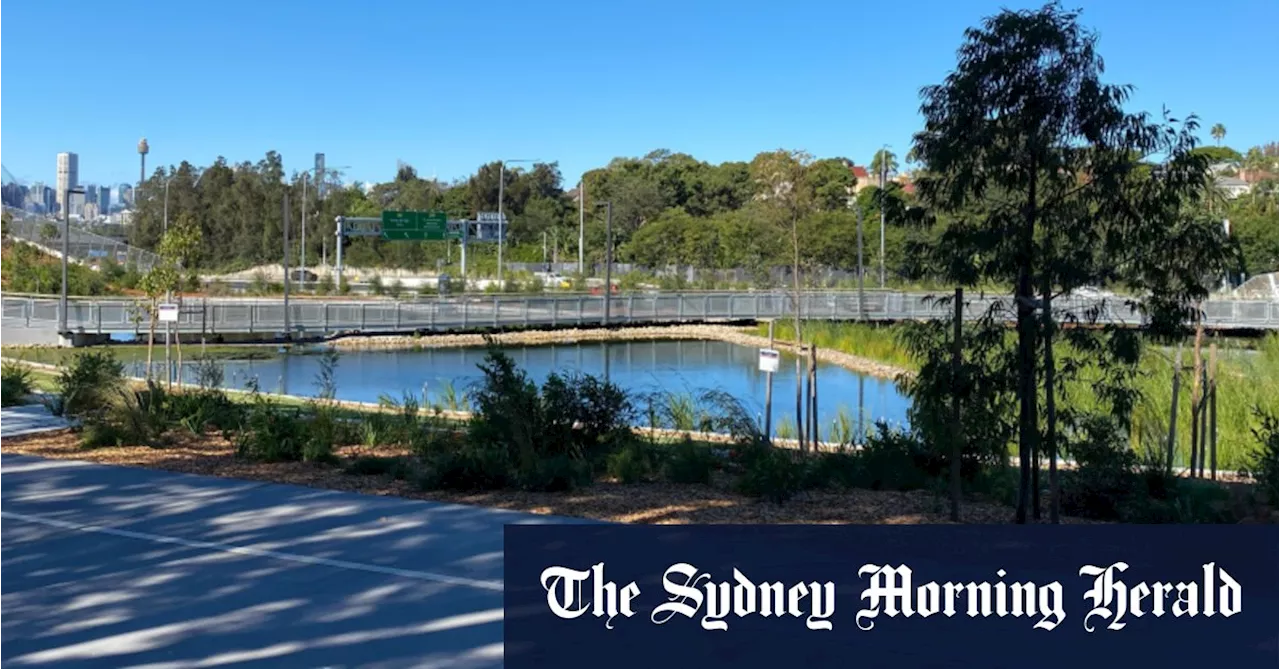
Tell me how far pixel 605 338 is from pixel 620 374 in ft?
50.9

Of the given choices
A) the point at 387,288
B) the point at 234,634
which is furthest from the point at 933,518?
the point at 387,288

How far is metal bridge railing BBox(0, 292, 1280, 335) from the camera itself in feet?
124

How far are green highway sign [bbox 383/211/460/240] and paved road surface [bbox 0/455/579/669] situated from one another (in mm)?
64663

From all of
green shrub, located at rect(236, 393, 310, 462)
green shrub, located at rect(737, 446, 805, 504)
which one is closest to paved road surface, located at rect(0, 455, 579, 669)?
green shrub, located at rect(236, 393, 310, 462)

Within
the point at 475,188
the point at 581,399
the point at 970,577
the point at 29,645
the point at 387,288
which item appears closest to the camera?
the point at 29,645

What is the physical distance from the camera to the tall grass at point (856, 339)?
1497 inches

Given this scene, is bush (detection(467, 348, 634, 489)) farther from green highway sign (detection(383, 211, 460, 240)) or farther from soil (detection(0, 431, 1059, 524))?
green highway sign (detection(383, 211, 460, 240))

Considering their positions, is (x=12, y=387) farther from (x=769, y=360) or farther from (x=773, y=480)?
(x=773, y=480)

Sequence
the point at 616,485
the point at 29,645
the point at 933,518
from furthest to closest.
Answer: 1. the point at 616,485
2. the point at 933,518
3. the point at 29,645

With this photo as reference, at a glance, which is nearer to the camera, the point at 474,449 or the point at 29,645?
the point at 29,645

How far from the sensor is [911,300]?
50906mm

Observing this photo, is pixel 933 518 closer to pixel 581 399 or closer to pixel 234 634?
pixel 581 399

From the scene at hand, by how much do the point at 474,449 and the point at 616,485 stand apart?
148 cm

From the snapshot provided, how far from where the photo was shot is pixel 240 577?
836cm
